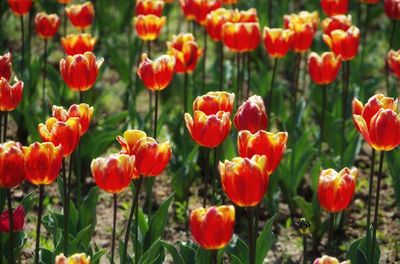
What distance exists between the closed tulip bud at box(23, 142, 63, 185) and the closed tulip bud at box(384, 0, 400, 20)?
277 centimetres

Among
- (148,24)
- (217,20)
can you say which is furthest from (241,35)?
(148,24)

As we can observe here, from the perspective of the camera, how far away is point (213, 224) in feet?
8.60

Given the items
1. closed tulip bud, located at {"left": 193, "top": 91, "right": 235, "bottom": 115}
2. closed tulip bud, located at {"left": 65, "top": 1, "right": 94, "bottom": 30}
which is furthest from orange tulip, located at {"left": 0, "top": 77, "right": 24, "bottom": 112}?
closed tulip bud, located at {"left": 65, "top": 1, "right": 94, "bottom": 30}

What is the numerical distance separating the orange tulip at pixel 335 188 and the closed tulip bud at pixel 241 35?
1.54 m

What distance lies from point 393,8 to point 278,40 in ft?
3.07

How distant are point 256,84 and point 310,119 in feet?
2.18

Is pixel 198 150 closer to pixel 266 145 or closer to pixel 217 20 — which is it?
pixel 217 20

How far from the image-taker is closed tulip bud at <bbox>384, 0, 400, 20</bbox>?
4941mm

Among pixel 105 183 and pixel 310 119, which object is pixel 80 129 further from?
pixel 310 119

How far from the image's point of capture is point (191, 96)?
516 centimetres

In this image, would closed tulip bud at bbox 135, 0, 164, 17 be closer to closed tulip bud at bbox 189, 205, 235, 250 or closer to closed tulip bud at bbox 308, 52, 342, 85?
closed tulip bud at bbox 308, 52, 342, 85

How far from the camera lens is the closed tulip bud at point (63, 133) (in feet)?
9.80

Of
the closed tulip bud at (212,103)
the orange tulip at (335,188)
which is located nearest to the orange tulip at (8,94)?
the closed tulip bud at (212,103)

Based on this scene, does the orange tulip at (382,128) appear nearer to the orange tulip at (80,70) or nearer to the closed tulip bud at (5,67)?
the orange tulip at (80,70)
